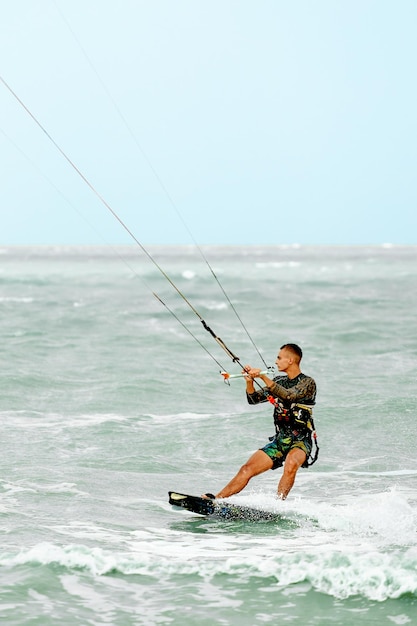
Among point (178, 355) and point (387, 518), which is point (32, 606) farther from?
point (178, 355)

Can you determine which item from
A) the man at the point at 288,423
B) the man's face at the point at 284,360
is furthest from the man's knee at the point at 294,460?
the man's face at the point at 284,360

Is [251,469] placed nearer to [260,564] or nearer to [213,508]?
[213,508]

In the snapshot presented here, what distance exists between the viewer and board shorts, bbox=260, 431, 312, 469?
353 inches

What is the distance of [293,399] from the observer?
8828 mm

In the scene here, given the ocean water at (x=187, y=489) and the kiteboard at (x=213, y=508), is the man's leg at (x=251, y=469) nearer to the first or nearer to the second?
the kiteboard at (x=213, y=508)

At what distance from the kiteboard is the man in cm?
13

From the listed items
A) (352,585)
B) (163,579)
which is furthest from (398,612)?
(163,579)

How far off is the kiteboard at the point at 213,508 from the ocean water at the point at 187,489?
0.08 metres

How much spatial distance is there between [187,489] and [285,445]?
80.8 inches


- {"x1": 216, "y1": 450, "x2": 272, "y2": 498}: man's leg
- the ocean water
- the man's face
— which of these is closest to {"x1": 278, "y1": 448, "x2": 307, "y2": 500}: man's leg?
{"x1": 216, "y1": 450, "x2": 272, "y2": 498}: man's leg

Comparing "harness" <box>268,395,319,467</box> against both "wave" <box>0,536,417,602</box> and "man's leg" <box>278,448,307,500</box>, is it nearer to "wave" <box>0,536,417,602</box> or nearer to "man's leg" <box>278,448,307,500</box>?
"man's leg" <box>278,448,307,500</box>

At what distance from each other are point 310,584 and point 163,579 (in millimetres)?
1063

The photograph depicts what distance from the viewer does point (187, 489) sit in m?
10.7

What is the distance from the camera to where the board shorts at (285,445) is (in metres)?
8.97
